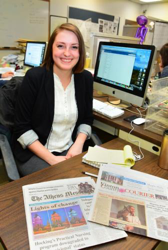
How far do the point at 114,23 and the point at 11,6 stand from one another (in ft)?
9.71

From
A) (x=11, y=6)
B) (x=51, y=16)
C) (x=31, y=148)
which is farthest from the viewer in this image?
(x=51, y=16)

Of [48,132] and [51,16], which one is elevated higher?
[51,16]

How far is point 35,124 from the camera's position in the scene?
1207 millimetres

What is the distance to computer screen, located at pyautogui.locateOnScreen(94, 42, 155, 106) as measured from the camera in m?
1.32

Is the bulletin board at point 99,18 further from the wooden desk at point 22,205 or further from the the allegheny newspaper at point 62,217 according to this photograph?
the the allegheny newspaper at point 62,217

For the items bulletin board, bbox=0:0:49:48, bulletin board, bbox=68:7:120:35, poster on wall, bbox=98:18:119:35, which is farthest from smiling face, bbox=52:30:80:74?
poster on wall, bbox=98:18:119:35

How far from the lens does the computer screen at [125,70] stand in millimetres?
1319

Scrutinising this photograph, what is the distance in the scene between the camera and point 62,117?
48.4 inches

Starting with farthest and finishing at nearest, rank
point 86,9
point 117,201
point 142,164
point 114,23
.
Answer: point 114,23 → point 86,9 → point 142,164 → point 117,201

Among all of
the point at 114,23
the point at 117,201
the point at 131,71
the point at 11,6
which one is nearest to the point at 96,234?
the point at 117,201

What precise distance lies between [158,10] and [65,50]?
20.5 feet

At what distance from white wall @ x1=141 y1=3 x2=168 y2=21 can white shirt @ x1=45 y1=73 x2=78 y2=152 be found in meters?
6.06

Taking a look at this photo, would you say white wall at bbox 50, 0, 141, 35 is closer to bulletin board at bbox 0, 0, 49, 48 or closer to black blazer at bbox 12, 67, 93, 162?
bulletin board at bbox 0, 0, 49, 48

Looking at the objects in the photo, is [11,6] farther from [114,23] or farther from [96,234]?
[96,234]
